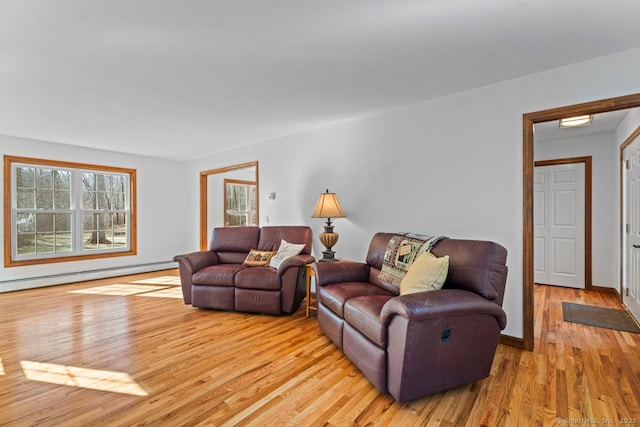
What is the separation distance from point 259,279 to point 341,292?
4.11 ft

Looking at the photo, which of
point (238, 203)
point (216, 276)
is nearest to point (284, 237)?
point (216, 276)

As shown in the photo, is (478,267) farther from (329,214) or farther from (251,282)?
(251,282)

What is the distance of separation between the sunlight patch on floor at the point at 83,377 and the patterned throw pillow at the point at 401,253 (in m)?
1.91

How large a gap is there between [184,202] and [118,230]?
1295mm

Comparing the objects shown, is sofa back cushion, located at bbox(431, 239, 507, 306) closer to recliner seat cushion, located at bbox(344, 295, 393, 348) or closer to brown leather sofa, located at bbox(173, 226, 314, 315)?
recliner seat cushion, located at bbox(344, 295, 393, 348)

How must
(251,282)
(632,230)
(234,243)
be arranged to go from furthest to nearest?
(234,243) → (251,282) → (632,230)

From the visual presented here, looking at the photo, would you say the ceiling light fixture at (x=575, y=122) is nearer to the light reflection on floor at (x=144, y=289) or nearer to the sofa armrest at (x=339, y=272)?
the sofa armrest at (x=339, y=272)

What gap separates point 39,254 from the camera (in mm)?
4840

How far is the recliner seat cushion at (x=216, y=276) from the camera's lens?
3.58 meters

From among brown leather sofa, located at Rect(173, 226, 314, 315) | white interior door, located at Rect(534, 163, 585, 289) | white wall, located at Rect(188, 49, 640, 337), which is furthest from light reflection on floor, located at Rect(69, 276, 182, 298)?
white interior door, located at Rect(534, 163, 585, 289)

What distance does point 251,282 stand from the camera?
11.4ft

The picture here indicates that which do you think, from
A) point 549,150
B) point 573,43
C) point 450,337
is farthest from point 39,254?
point 549,150

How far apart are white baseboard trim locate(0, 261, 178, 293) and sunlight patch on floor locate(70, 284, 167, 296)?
653mm

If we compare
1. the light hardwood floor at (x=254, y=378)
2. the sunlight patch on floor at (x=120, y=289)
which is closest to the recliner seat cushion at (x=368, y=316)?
the light hardwood floor at (x=254, y=378)
